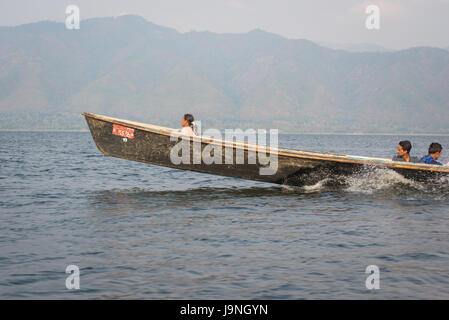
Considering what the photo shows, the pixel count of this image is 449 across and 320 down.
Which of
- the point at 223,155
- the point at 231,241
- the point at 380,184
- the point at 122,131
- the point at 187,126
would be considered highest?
the point at 187,126

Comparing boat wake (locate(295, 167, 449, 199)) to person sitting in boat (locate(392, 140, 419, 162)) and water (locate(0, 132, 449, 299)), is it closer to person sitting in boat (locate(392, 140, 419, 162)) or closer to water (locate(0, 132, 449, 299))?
water (locate(0, 132, 449, 299))

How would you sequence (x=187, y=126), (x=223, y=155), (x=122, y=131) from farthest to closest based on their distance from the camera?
1. (x=187, y=126)
2. (x=122, y=131)
3. (x=223, y=155)

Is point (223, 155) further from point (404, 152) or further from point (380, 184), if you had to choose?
point (404, 152)

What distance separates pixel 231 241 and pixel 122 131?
6031mm

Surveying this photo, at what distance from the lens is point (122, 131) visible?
14.3 metres

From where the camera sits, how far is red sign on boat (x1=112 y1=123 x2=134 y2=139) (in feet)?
47.0

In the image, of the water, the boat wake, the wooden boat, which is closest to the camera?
the water

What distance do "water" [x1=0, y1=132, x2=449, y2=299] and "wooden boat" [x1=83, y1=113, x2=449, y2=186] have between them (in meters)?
0.51

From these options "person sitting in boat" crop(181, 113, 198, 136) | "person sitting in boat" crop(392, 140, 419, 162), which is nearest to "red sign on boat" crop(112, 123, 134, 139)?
"person sitting in boat" crop(181, 113, 198, 136)

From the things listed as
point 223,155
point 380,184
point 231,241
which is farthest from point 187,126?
point 231,241

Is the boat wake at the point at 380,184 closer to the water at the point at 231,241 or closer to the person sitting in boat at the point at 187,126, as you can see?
the water at the point at 231,241

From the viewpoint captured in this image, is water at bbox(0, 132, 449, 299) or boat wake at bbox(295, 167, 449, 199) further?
boat wake at bbox(295, 167, 449, 199)
